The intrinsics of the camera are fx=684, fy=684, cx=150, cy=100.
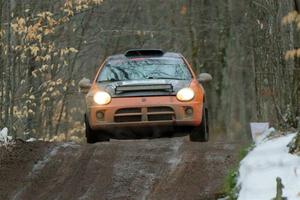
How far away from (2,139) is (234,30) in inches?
566

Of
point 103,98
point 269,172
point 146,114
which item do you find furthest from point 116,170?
point 269,172

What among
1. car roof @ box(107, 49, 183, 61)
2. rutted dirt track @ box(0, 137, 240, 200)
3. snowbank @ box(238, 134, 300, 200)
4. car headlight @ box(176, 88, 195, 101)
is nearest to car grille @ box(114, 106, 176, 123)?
car headlight @ box(176, 88, 195, 101)

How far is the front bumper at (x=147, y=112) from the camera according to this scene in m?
11.4

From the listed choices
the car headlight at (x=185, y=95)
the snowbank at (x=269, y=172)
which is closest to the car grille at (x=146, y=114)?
the car headlight at (x=185, y=95)

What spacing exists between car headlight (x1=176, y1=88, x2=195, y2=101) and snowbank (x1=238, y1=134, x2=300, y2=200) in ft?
12.6

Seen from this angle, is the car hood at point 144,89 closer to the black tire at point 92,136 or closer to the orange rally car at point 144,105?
the orange rally car at point 144,105

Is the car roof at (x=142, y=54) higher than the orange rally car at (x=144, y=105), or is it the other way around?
the car roof at (x=142, y=54)

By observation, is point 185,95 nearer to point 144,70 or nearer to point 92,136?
point 144,70

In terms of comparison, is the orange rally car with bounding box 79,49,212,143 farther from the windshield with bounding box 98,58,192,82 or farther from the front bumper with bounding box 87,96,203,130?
the windshield with bounding box 98,58,192,82

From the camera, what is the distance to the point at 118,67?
12555mm

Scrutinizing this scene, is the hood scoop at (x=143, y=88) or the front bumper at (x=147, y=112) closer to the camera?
the front bumper at (x=147, y=112)

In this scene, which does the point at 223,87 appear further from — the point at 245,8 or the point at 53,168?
the point at 53,168

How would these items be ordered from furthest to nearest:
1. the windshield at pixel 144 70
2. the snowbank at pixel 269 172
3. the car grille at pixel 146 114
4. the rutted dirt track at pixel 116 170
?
the windshield at pixel 144 70 → the car grille at pixel 146 114 → the rutted dirt track at pixel 116 170 → the snowbank at pixel 269 172

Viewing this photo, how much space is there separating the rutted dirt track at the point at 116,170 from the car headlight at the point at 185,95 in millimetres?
738
